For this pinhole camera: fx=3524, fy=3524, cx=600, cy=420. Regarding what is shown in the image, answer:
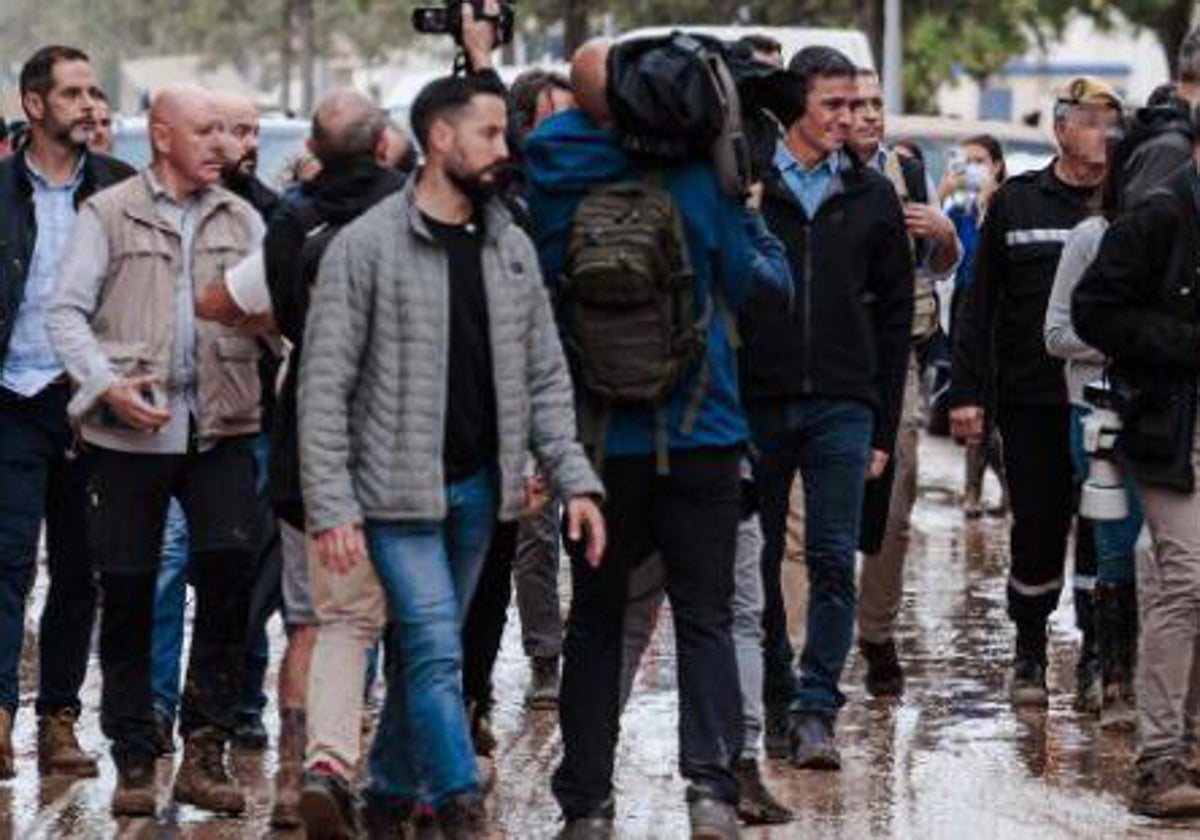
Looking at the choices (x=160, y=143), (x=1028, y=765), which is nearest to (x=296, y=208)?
(x=160, y=143)

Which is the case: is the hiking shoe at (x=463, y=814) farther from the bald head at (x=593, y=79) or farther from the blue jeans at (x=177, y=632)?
the blue jeans at (x=177, y=632)

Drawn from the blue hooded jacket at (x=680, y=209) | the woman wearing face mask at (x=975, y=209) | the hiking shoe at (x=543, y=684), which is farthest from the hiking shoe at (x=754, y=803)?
the woman wearing face mask at (x=975, y=209)

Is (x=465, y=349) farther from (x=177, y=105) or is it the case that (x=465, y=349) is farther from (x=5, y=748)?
(x=5, y=748)

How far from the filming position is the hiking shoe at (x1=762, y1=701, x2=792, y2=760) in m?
10.4

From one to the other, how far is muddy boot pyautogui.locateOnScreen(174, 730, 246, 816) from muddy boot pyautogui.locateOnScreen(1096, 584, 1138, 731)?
2.92 metres

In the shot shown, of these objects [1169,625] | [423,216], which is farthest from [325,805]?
[1169,625]

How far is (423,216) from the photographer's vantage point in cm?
832

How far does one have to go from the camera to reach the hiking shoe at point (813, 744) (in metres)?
10.2

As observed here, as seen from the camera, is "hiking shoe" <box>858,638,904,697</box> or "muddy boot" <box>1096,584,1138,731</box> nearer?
"muddy boot" <box>1096,584,1138,731</box>

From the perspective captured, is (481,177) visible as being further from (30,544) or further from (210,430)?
(30,544)

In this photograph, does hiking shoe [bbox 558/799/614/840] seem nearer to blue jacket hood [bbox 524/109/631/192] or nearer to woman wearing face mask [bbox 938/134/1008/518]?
blue jacket hood [bbox 524/109/631/192]

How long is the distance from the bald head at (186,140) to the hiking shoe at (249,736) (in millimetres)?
1863

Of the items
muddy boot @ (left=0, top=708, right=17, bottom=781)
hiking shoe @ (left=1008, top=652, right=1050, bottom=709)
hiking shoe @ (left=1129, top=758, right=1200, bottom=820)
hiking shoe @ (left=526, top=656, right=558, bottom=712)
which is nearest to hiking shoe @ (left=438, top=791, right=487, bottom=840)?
hiking shoe @ (left=1129, top=758, right=1200, bottom=820)

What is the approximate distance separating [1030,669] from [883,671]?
1.62 feet
